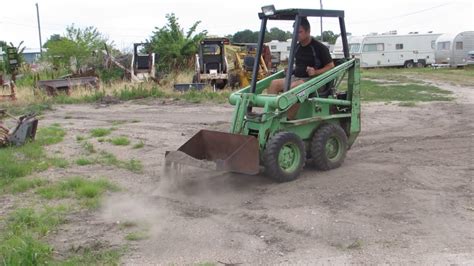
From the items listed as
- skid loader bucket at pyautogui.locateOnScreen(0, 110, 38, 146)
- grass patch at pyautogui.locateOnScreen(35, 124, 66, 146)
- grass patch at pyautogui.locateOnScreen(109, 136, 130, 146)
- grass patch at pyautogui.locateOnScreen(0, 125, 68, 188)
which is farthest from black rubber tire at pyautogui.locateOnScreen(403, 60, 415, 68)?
skid loader bucket at pyautogui.locateOnScreen(0, 110, 38, 146)

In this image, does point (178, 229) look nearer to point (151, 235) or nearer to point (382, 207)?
point (151, 235)

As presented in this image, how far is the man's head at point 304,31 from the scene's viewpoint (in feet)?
24.8

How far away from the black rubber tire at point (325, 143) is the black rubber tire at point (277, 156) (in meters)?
0.41

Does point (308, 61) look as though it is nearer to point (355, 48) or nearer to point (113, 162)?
point (113, 162)

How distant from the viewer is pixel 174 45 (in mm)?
26062

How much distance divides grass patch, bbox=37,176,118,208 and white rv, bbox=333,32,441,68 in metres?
37.6

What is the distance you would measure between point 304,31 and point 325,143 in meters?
1.52

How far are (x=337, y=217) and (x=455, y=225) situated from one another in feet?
3.66

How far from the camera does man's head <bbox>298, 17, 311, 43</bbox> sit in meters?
7.57

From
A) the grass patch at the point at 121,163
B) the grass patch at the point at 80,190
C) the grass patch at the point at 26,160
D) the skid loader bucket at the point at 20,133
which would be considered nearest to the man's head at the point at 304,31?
the grass patch at the point at 121,163

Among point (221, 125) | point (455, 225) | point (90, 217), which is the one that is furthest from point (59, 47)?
point (455, 225)

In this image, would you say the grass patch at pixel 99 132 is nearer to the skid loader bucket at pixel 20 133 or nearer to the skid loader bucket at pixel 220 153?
the skid loader bucket at pixel 20 133

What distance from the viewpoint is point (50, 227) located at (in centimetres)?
550

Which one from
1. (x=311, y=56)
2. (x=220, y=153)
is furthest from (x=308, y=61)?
(x=220, y=153)
